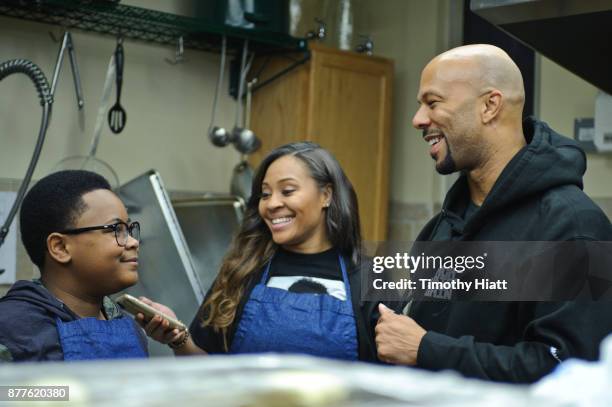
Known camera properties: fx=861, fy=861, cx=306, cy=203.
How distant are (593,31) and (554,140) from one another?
195 mm

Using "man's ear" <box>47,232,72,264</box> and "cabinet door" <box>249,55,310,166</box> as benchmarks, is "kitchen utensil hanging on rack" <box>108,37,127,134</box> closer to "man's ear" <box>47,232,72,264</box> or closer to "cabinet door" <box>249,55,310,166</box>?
"cabinet door" <box>249,55,310,166</box>

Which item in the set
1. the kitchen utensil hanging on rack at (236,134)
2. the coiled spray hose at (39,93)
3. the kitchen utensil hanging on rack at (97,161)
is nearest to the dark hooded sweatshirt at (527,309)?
the coiled spray hose at (39,93)

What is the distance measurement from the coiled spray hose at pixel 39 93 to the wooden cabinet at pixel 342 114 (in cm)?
84

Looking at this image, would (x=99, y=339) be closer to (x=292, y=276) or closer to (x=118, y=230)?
(x=118, y=230)

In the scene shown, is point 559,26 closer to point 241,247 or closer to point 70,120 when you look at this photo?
point 241,247

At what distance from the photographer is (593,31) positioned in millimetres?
1196

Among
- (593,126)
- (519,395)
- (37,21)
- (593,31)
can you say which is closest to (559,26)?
(593,31)

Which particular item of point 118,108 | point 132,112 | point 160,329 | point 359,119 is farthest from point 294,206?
point 359,119

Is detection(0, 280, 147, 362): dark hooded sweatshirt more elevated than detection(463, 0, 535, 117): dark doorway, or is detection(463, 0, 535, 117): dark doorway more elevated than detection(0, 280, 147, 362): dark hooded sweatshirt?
detection(463, 0, 535, 117): dark doorway

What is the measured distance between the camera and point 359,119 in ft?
9.69

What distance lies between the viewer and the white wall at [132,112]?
245 centimetres

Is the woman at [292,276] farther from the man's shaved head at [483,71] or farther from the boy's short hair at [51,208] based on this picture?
the man's shaved head at [483,71]

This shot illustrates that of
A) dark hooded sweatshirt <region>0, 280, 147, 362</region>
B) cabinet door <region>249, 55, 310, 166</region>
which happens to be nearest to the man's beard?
dark hooded sweatshirt <region>0, 280, 147, 362</region>

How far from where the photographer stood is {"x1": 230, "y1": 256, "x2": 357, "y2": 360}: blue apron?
160 cm
